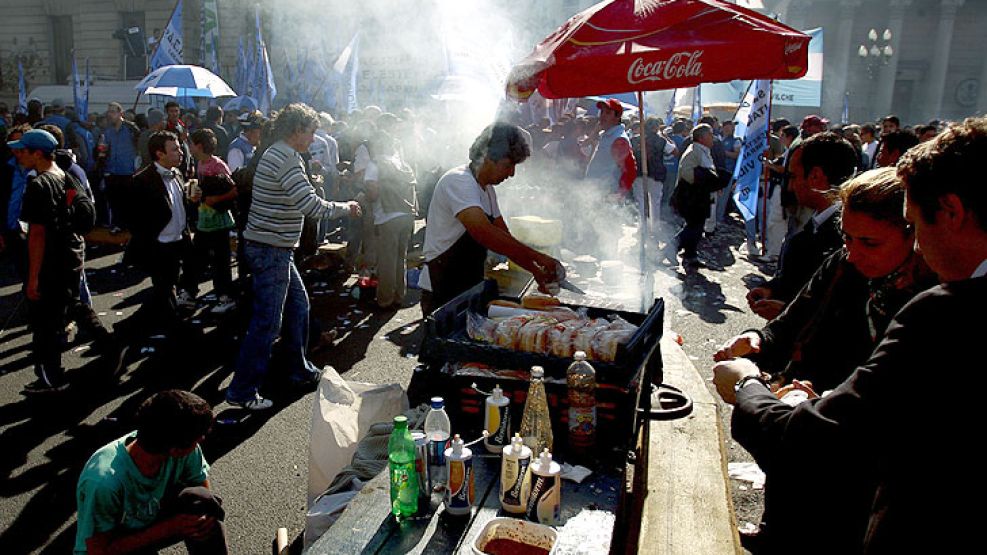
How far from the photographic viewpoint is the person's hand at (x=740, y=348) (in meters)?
2.99

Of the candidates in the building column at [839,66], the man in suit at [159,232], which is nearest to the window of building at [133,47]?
→ the man in suit at [159,232]

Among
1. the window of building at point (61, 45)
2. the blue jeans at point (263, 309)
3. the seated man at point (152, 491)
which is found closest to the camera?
the seated man at point (152, 491)

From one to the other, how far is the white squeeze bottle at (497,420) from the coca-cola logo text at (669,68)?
7.72ft

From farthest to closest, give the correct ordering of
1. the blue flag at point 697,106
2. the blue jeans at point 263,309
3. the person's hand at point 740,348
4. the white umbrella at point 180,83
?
the blue flag at point 697,106 → the white umbrella at point 180,83 → the blue jeans at point 263,309 → the person's hand at point 740,348

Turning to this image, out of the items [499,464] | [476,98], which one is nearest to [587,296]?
[499,464]

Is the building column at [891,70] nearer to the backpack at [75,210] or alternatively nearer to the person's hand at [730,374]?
the backpack at [75,210]

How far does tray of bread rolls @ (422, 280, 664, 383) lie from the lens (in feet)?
9.39

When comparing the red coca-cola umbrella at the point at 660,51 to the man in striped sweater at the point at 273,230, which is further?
the man in striped sweater at the point at 273,230

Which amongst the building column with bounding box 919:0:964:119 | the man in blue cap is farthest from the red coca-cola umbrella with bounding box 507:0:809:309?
the building column with bounding box 919:0:964:119

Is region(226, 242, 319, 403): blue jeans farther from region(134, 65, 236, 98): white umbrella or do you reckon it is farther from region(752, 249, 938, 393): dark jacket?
region(134, 65, 236, 98): white umbrella

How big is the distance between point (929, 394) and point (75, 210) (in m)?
5.64

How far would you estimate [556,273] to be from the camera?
4.09 meters

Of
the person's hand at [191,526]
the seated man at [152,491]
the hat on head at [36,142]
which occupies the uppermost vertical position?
the hat on head at [36,142]

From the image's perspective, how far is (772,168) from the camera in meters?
9.62
